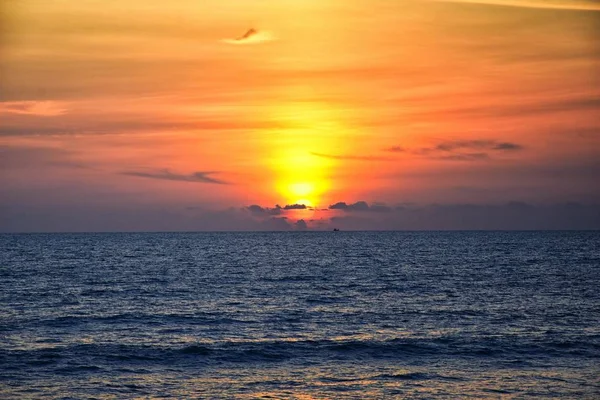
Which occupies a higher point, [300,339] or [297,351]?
[300,339]

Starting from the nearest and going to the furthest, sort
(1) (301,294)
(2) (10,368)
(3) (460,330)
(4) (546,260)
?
(2) (10,368) < (3) (460,330) < (1) (301,294) < (4) (546,260)

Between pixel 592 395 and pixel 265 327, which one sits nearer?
pixel 592 395

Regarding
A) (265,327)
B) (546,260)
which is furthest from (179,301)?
(546,260)

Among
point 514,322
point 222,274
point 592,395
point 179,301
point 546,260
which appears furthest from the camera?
point 546,260

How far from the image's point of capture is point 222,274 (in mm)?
94250

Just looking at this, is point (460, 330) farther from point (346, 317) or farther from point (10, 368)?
point (10, 368)

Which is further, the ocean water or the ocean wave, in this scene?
the ocean wave

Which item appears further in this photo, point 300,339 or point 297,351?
point 300,339

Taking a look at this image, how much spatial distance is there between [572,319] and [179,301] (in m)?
33.8

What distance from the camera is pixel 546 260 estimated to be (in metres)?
124

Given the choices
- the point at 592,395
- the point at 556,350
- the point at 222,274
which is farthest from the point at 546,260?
the point at 592,395

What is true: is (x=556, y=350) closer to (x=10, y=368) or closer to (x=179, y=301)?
(x=10, y=368)

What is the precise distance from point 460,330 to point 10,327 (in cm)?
3120

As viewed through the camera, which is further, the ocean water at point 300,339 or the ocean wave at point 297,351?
the ocean wave at point 297,351
